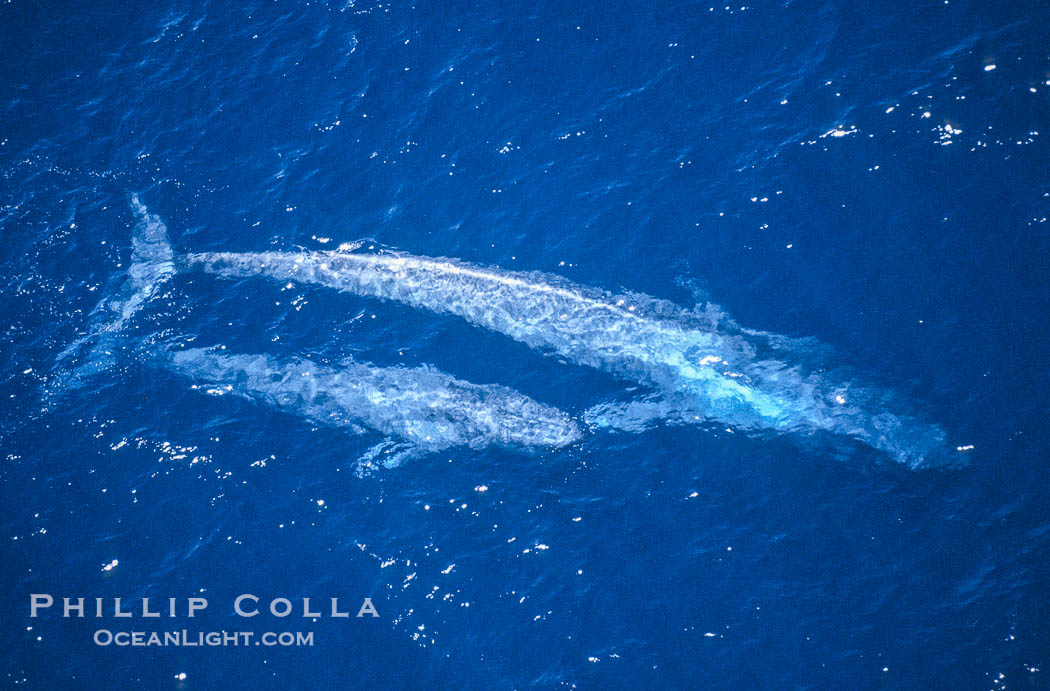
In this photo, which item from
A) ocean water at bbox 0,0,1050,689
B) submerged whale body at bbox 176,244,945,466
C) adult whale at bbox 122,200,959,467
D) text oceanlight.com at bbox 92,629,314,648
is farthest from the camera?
submerged whale body at bbox 176,244,945,466

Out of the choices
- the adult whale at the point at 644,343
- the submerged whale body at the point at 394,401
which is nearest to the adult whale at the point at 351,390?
the submerged whale body at the point at 394,401

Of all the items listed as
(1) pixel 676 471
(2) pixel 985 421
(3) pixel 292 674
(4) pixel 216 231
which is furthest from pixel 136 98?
(2) pixel 985 421

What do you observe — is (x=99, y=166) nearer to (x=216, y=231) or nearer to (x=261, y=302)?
(x=216, y=231)

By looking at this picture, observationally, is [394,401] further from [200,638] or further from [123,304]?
[123,304]

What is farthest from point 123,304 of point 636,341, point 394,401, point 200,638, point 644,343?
point 644,343

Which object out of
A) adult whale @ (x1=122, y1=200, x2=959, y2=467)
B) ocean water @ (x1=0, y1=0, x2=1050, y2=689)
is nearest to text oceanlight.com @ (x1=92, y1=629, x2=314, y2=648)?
ocean water @ (x1=0, y1=0, x2=1050, y2=689)

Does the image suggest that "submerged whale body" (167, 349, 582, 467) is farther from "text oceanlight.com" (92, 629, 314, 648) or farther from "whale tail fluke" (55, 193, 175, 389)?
"text oceanlight.com" (92, 629, 314, 648)

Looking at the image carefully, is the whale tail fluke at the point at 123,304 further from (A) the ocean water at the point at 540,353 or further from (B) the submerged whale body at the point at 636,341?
(B) the submerged whale body at the point at 636,341
